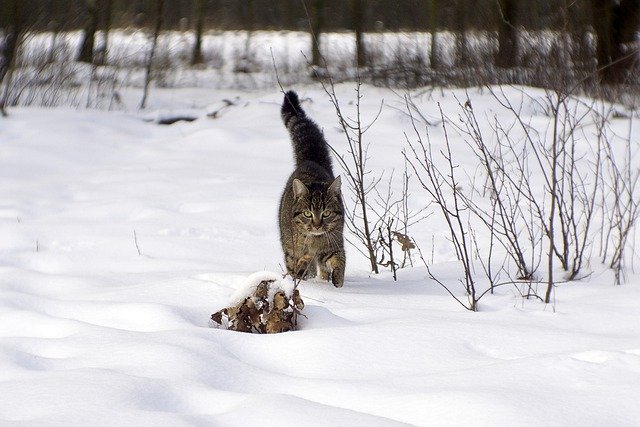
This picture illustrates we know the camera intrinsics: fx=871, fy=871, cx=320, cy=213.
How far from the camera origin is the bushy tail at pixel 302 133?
588 cm

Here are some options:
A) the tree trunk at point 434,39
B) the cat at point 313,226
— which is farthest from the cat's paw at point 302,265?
the tree trunk at point 434,39

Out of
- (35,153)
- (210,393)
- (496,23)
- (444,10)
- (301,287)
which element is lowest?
(210,393)

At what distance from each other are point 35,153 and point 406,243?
555cm

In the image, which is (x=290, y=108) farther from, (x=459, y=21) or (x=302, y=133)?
(x=459, y=21)

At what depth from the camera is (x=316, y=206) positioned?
17.0 feet

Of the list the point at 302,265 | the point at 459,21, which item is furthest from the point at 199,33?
the point at 302,265

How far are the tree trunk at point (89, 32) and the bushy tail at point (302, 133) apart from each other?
1156 cm

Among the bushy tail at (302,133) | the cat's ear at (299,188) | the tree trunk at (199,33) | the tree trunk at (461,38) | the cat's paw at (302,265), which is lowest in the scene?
the cat's paw at (302,265)

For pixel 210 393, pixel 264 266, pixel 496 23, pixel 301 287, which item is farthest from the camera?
pixel 496 23

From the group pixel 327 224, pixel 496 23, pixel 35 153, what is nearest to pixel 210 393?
pixel 327 224

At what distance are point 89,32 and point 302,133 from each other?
551 inches

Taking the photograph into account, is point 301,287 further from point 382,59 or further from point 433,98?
point 382,59

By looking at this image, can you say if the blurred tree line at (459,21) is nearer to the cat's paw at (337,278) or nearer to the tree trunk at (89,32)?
the tree trunk at (89,32)

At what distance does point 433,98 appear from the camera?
38.8 ft
